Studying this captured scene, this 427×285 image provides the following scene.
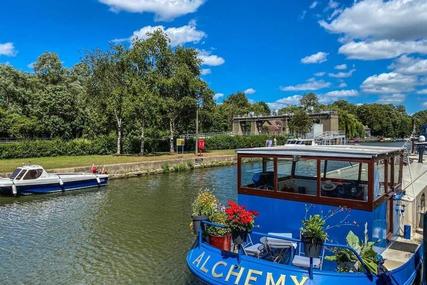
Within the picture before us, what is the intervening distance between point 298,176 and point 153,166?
28.6 metres

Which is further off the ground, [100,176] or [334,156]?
[334,156]

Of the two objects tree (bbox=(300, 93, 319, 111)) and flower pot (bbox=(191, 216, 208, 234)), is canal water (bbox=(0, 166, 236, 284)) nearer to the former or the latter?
flower pot (bbox=(191, 216, 208, 234))

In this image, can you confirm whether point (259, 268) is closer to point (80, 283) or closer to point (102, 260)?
point (80, 283)

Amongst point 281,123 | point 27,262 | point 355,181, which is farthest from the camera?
point 281,123

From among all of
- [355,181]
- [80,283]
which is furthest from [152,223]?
[355,181]

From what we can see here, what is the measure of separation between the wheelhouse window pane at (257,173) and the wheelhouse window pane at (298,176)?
0.84 feet

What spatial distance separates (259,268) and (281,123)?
105 meters

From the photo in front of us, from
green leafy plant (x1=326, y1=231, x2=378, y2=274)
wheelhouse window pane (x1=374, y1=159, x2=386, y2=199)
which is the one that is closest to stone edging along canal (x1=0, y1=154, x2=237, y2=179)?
wheelhouse window pane (x1=374, y1=159, x2=386, y2=199)

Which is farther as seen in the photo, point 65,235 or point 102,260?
point 65,235

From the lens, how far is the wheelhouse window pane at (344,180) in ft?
26.7

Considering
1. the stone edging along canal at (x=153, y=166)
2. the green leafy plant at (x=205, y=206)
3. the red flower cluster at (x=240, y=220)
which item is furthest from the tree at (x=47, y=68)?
the red flower cluster at (x=240, y=220)

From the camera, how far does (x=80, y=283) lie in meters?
10.7

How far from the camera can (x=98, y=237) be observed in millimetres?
15266

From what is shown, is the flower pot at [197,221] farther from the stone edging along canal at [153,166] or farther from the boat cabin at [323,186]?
the stone edging along canal at [153,166]
